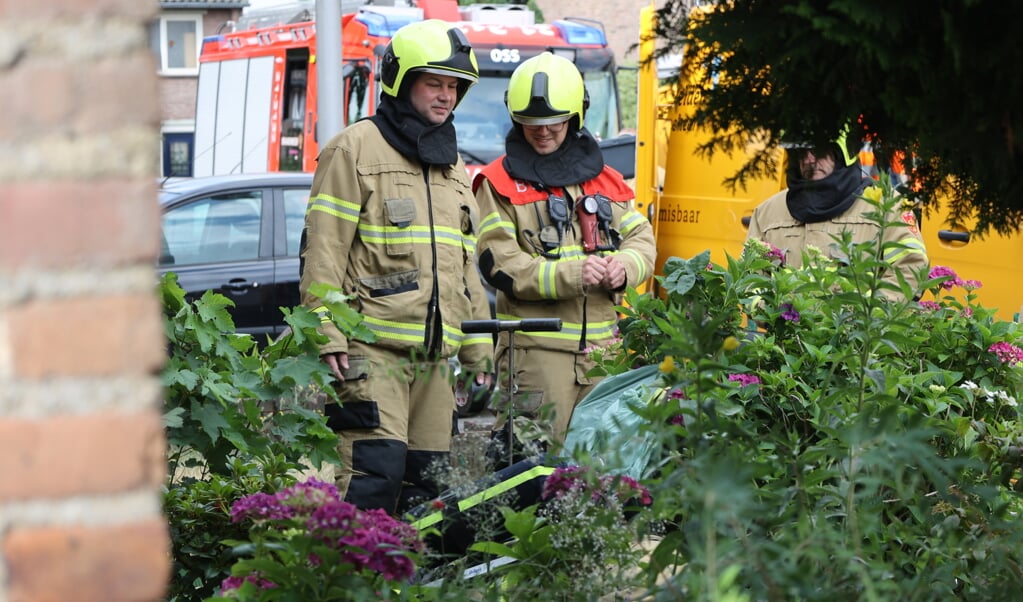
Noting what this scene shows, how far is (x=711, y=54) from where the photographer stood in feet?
6.39

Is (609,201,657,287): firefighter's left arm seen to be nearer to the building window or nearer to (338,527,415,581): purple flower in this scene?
(338,527,415,581): purple flower

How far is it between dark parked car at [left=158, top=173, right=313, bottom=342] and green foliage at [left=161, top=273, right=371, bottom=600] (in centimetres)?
470

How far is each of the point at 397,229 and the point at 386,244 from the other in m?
0.07

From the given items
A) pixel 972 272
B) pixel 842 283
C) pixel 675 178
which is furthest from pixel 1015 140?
pixel 675 178

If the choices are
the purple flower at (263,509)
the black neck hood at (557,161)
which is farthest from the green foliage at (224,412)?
the black neck hood at (557,161)

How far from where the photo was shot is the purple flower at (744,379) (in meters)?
3.42

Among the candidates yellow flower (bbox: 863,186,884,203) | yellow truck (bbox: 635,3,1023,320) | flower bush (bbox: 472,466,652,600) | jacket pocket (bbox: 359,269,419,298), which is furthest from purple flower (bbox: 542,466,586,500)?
yellow truck (bbox: 635,3,1023,320)

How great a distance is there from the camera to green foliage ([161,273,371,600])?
10.2ft

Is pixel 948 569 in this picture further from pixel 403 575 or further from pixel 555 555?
pixel 403 575

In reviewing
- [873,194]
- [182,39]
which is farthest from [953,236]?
[182,39]

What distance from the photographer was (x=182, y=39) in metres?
39.8

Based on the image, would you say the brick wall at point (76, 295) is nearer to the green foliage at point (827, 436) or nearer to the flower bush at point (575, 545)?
the green foliage at point (827, 436)

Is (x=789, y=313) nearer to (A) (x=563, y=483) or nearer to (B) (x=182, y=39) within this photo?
(A) (x=563, y=483)

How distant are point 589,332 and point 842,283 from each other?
5.05 ft
